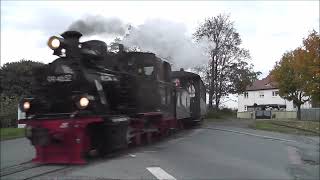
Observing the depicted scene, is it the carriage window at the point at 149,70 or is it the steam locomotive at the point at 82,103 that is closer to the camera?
the steam locomotive at the point at 82,103

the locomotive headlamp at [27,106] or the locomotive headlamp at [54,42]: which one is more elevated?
the locomotive headlamp at [54,42]

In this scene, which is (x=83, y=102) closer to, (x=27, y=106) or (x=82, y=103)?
(x=82, y=103)

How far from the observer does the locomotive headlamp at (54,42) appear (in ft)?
39.9

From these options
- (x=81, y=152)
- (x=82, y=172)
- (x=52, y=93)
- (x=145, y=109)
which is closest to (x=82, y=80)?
(x=52, y=93)

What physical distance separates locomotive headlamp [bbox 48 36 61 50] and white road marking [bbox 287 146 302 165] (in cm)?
757

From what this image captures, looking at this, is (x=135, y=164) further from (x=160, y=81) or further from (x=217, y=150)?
(x=160, y=81)

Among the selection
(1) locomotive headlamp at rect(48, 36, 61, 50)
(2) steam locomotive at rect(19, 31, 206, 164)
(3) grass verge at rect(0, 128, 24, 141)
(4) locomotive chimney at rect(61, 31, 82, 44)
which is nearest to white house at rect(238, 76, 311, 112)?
(3) grass verge at rect(0, 128, 24, 141)

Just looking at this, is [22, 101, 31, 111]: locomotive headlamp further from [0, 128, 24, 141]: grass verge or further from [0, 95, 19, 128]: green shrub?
[0, 95, 19, 128]: green shrub

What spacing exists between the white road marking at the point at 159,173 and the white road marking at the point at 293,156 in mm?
4766

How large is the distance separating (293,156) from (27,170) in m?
8.69

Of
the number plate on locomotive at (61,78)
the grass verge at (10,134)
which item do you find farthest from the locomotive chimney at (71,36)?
the grass verge at (10,134)

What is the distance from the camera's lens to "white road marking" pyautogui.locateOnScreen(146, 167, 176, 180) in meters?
10.2

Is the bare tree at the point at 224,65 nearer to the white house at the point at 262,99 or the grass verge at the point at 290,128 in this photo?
the grass verge at the point at 290,128

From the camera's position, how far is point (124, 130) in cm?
1385
